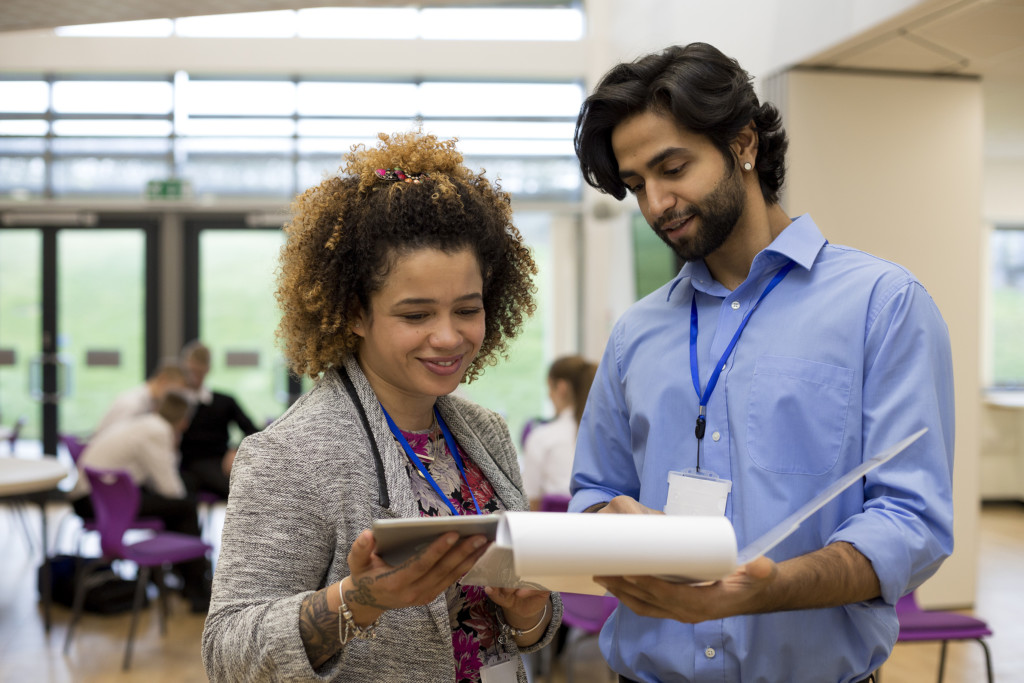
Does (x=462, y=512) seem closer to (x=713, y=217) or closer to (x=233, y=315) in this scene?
(x=713, y=217)

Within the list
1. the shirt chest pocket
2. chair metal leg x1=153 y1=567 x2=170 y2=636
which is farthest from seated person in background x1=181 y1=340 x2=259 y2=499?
the shirt chest pocket

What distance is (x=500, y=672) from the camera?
1459 mm

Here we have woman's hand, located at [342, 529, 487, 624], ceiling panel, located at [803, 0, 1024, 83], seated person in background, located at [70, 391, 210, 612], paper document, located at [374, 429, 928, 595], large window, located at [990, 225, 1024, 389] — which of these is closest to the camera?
paper document, located at [374, 429, 928, 595]

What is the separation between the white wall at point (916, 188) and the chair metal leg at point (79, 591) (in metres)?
4.54

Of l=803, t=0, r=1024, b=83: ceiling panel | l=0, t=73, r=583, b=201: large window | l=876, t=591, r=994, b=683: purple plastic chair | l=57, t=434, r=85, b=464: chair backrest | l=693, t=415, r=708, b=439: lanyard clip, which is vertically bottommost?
l=876, t=591, r=994, b=683: purple plastic chair

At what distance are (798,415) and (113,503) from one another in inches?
167

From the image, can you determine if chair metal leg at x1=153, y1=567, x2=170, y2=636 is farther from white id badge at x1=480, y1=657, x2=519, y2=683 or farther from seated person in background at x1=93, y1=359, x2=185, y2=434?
white id badge at x1=480, y1=657, x2=519, y2=683

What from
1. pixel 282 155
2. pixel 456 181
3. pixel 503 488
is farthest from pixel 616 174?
pixel 282 155

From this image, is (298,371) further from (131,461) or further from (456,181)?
(131,461)

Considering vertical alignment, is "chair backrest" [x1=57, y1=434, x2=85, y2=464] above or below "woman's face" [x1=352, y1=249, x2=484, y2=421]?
below

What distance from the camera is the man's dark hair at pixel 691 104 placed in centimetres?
154

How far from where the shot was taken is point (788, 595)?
117cm

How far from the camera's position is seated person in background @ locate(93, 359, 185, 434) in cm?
659

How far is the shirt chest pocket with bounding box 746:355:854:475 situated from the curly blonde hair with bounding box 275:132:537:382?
0.52m
